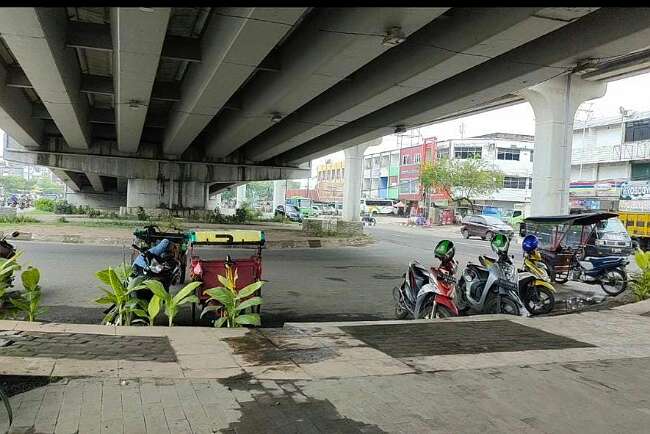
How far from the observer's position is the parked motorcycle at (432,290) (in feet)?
25.7

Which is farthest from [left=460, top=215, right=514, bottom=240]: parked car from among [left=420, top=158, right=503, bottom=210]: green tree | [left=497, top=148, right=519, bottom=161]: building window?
[left=497, top=148, right=519, bottom=161]: building window

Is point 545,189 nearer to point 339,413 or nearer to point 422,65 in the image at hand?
point 422,65

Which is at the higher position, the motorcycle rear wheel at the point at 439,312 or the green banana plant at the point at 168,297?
the green banana plant at the point at 168,297

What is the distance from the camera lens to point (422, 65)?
11.5 m

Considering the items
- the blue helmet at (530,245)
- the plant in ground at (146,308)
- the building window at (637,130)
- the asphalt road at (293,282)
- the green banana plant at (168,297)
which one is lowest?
the asphalt road at (293,282)

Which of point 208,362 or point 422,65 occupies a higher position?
point 422,65

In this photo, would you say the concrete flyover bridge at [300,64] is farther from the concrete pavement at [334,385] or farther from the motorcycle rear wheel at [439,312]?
the concrete pavement at [334,385]

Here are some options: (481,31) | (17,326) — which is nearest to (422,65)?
(481,31)

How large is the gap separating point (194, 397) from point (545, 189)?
1931 cm

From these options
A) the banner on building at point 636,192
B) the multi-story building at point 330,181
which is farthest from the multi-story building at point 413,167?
the banner on building at point 636,192

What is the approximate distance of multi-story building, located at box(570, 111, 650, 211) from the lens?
148 feet

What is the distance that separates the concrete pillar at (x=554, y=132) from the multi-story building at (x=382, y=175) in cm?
5870

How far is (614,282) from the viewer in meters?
12.0

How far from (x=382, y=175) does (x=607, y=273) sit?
75.7m
